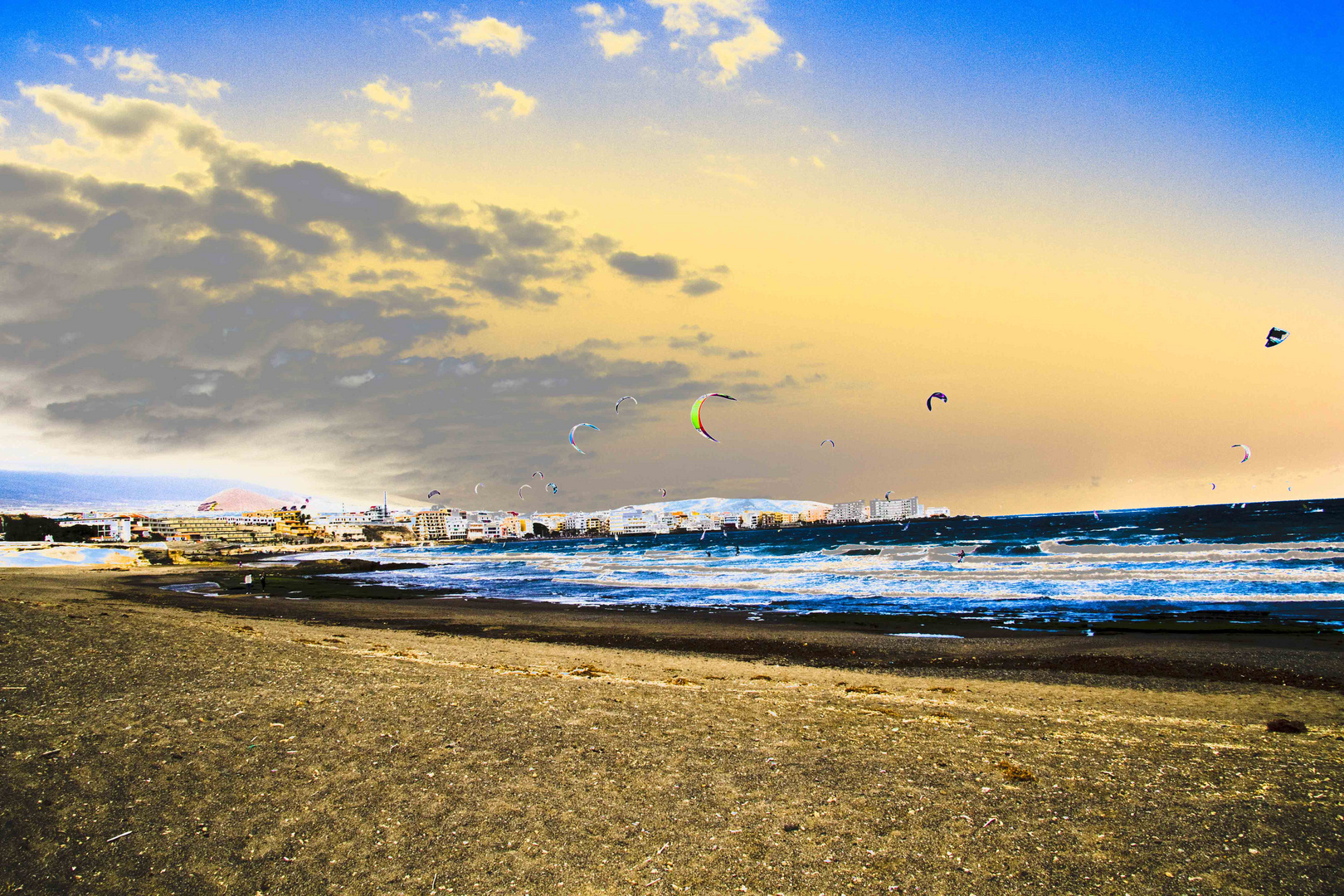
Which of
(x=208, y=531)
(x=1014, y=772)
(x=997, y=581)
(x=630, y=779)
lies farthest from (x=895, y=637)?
(x=208, y=531)

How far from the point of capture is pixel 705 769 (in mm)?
6297

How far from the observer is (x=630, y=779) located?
6.04 meters

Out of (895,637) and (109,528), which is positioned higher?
(895,637)

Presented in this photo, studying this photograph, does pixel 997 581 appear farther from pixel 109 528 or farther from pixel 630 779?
pixel 109 528

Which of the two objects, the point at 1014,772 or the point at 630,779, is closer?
the point at 630,779

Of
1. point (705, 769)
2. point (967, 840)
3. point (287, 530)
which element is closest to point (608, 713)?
point (705, 769)

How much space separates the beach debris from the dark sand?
52 millimetres

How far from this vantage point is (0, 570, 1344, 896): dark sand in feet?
14.6

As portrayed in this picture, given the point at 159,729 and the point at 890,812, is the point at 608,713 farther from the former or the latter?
the point at 159,729

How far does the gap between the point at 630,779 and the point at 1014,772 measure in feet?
11.8

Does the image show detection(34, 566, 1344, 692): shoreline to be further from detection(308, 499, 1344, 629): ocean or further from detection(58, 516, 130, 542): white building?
detection(58, 516, 130, 542): white building

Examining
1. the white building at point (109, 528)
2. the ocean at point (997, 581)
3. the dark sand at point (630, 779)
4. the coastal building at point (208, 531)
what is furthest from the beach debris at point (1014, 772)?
the coastal building at point (208, 531)

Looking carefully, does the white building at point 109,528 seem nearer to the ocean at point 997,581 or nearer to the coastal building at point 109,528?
the coastal building at point 109,528

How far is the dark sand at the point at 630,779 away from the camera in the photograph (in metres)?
4.46
